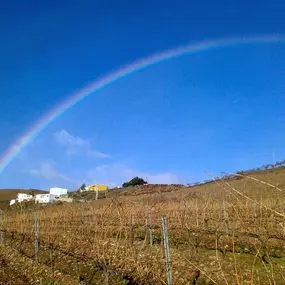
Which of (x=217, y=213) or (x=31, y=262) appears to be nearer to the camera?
(x=31, y=262)

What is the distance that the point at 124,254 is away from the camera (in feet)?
23.9

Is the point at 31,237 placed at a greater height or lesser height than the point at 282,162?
lesser

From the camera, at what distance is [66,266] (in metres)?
8.31

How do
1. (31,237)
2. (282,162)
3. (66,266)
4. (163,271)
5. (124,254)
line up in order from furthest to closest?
(282,162) < (31,237) < (66,266) < (124,254) < (163,271)

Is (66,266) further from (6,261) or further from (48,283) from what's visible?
(6,261)

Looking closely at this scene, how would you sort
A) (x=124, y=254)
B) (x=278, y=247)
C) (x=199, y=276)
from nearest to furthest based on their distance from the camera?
(x=199, y=276) < (x=124, y=254) < (x=278, y=247)

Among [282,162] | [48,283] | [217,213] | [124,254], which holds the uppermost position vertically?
[282,162]

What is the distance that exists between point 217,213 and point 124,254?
9626mm

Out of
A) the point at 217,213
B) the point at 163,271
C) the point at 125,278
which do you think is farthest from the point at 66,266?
the point at 217,213

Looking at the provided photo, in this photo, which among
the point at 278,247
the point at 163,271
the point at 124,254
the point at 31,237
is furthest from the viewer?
the point at 31,237

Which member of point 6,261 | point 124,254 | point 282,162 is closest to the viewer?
point 124,254

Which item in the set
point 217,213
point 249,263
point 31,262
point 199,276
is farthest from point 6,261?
point 217,213

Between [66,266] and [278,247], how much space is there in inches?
234

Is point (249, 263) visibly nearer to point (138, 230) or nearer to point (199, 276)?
point (199, 276)
